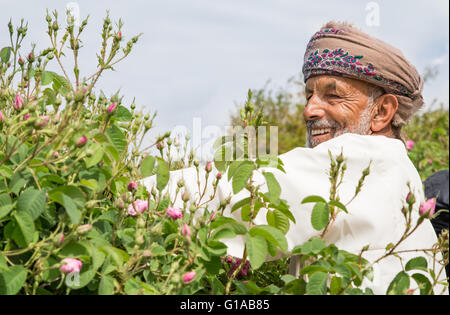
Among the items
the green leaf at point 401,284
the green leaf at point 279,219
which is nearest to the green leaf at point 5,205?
the green leaf at point 279,219

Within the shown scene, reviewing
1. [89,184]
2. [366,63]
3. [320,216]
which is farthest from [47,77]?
[366,63]

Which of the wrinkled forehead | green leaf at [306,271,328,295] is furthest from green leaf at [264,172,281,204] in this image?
the wrinkled forehead

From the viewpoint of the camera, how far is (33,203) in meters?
1.34

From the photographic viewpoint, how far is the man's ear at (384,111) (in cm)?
278

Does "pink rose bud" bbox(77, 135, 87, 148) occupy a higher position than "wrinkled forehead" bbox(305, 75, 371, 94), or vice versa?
"wrinkled forehead" bbox(305, 75, 371, 94)

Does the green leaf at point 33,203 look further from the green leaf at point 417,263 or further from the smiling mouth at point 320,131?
the smiling mouth at point 320,131

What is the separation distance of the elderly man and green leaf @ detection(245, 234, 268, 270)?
0.41 meters

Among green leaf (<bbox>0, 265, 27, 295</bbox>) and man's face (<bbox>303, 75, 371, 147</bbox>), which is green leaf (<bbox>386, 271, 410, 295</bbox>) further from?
man's face (<bbox>303, 75, 371, 147</bbox>)

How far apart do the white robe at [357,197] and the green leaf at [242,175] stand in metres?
0.40

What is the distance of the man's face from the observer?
2.73m

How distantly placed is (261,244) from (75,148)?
1.96 feet

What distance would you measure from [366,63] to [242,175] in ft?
4.64

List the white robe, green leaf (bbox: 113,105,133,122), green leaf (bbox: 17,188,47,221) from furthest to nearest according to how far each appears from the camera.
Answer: the white robe → green leaf (bbox: 113,105,133,122) → green leaf (bbox: 17,188,47,221)
